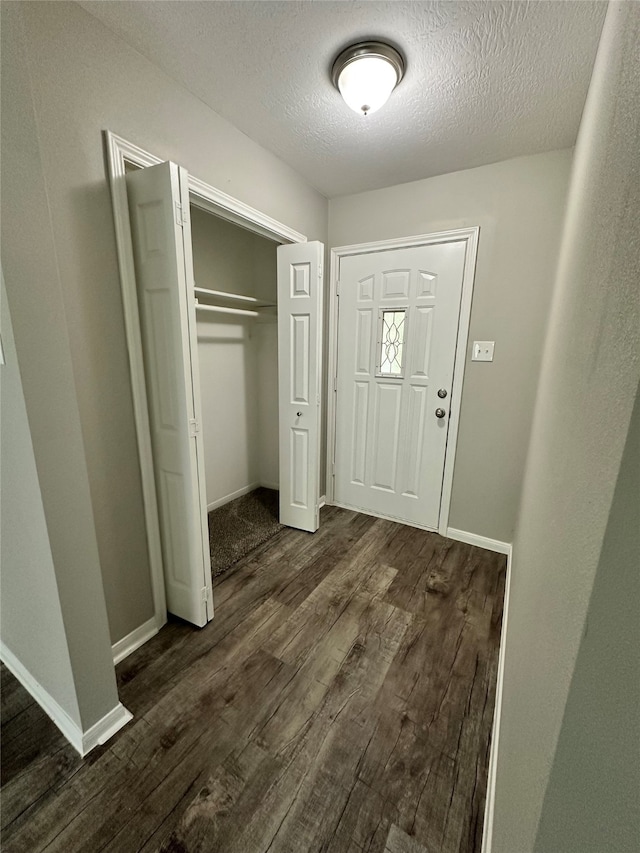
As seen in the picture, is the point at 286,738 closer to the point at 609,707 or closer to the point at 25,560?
the point at 25,560

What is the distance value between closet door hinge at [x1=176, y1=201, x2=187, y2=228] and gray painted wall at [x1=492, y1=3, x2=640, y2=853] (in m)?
1.36

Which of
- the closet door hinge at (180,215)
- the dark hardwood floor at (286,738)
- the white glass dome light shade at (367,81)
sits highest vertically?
the white glass dome light shade at (367,81)

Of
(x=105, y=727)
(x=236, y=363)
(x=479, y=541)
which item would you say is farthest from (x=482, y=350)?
(x=105, y=727)

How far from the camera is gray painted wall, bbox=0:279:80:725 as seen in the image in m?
0.97

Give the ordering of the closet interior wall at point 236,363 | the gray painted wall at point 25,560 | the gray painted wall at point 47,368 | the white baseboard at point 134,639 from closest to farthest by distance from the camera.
A: 1. the gray painted wall at point 47,368
2. the gray painted wall at point 25,560
3. the white baseboard at point 134,639
4. the closet interior wall at point 236,363

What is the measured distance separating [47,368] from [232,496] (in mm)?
2450

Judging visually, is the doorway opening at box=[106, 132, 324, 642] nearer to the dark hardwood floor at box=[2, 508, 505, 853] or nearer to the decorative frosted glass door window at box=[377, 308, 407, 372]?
the dark hardwood floor at box=[2, 508, 505, 853]

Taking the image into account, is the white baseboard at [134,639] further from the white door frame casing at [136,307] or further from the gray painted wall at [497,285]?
the gray painted wall at [497,285]

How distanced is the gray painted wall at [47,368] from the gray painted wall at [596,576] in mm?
1248

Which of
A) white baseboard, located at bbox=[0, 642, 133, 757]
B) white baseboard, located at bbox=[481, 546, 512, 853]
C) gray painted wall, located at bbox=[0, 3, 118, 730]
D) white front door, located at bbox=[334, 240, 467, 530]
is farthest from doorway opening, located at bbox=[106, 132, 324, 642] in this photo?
white baseboard, located at bbox=[481, 546, 512, 853]

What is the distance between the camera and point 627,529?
0.34 metres

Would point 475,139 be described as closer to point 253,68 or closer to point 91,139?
point 253,68

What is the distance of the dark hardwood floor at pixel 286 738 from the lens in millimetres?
1022

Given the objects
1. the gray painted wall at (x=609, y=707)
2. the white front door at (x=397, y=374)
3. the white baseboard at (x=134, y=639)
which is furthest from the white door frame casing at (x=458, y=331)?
the gray painted wall at (x=609, y=707)
